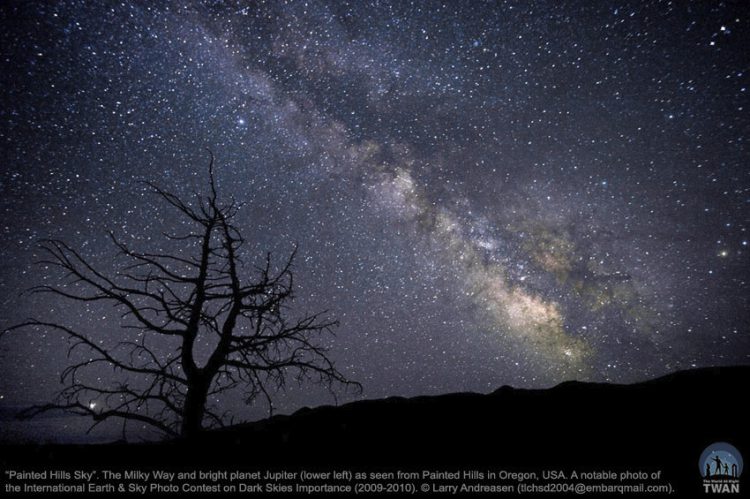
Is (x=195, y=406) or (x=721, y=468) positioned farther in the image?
(x=195, y=406)

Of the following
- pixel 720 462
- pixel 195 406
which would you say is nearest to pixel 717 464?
pixel 720 462

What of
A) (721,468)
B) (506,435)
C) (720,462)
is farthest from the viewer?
(506,435)

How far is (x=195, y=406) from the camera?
3613 millimetres

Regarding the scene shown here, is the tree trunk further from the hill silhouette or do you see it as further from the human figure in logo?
the human figure in logo

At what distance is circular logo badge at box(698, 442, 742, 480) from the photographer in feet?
4.59

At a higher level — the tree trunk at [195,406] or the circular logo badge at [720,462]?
the circular logo badge at [720,462]

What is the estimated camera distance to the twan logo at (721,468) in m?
1.37

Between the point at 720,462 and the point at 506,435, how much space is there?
1006 mm

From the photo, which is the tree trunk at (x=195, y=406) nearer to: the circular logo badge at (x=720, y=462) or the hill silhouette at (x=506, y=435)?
the hill silhouette at (x=506, y=435)

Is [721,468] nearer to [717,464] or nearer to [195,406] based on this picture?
[717,464]

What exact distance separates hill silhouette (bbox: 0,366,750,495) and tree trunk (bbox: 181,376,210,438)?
50.0 inches

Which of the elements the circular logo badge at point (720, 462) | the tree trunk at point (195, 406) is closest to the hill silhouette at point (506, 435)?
the circular logo badge at point (720, 462)

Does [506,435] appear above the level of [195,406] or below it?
above

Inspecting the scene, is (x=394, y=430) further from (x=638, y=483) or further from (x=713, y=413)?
(x=713, y=413)
